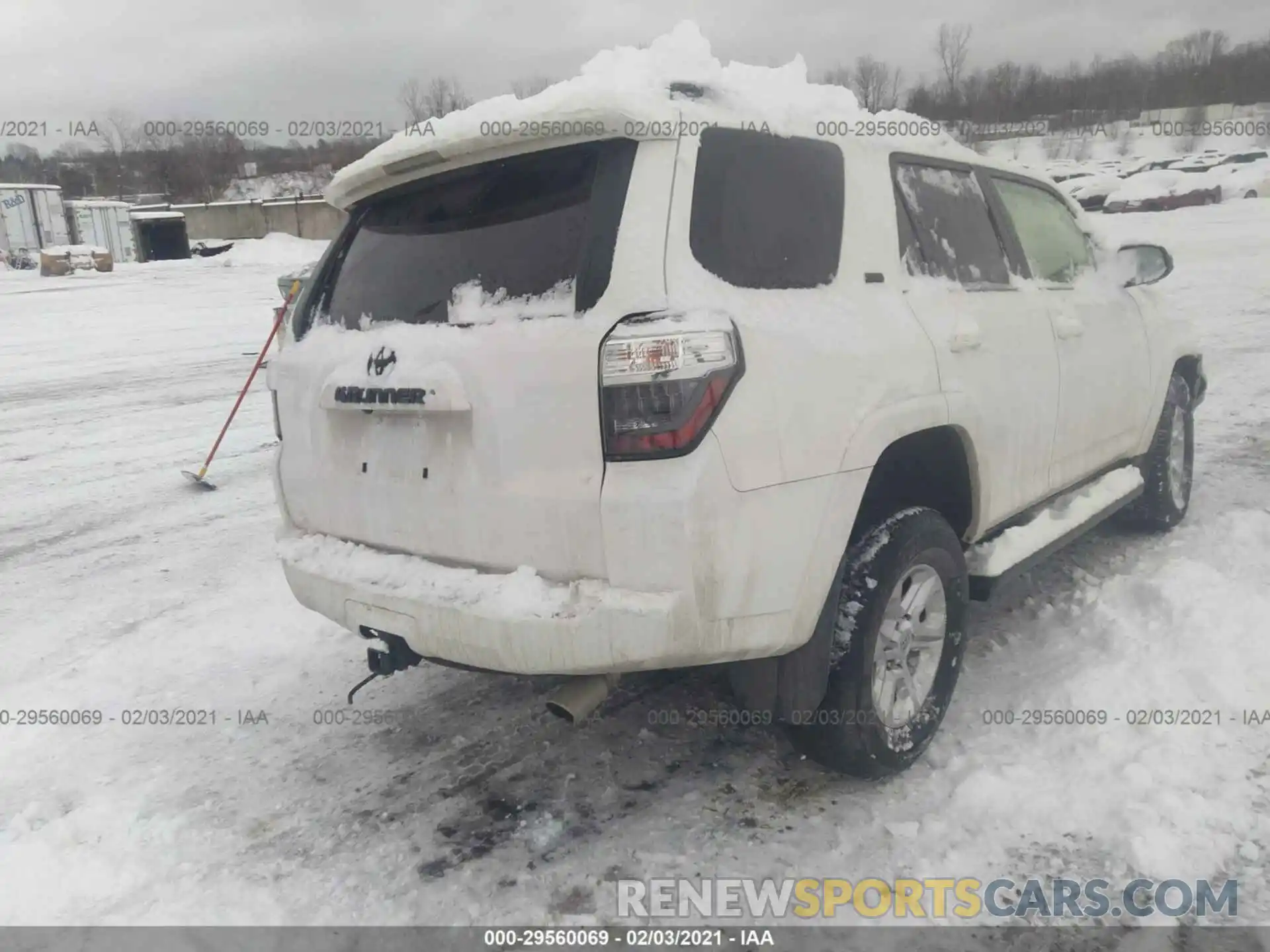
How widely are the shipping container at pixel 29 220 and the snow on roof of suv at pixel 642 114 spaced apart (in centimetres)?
4103

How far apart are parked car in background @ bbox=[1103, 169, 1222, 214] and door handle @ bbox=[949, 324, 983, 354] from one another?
30.1 m

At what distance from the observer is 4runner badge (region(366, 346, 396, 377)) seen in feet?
8.75

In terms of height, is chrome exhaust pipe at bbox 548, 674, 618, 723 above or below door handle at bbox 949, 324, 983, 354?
below

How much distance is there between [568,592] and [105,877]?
167 centimetres

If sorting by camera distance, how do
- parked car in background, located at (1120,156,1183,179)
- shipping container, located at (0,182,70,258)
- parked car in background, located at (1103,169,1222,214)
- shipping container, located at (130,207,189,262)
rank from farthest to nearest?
1. parked car in background, located at (1120,156,1183,179)
2. shipping container, located at (130,207,189,262)
3. shipping container, located at (0,182,70,258)
4. parked car in background, located at (1103,169,1222,214)

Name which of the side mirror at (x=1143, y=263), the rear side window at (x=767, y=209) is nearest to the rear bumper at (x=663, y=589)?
the rear side window at (x=767, y=209)

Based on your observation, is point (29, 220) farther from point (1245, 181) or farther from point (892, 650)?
point (1245, 181)

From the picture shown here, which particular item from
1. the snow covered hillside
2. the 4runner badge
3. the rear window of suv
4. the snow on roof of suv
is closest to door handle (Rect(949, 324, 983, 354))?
the snow on roof of suv

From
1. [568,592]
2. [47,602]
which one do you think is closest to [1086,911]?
[568,592]

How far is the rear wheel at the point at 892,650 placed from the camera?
2725 millimetres

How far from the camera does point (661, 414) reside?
225 centimetres

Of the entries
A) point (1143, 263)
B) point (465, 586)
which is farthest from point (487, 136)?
point (1143, 263)

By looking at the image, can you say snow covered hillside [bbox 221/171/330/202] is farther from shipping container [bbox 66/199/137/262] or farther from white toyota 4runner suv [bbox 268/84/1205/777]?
white toyota 4runner suv [bbox 268/84/1205/777]

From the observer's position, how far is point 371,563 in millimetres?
2752
